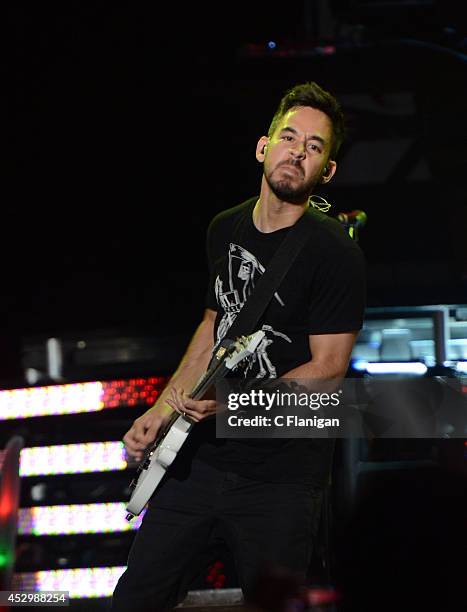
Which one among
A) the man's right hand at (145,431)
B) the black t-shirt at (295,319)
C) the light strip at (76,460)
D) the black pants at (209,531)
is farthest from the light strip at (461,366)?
the light strip at (76,460)

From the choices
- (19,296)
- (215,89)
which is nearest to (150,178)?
(215,89)

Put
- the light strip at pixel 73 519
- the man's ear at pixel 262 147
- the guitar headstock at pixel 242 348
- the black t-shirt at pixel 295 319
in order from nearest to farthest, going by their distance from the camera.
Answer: the guitar headstock at pixel 242 348 < the black t-shirt at pixel 295 319 < the man's ear at pixel 262 147 < the light strip at pixel 73 519

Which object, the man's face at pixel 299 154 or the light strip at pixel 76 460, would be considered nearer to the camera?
the man's face at pixel 299 154

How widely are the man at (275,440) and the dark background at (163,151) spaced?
113 inches

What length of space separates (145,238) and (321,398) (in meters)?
3.87

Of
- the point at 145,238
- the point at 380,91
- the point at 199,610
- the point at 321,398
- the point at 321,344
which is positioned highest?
the point at 380,91

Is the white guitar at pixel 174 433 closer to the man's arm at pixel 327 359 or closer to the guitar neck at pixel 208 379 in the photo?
the guitar neck at pixel 208 379

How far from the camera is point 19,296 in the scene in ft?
21.1

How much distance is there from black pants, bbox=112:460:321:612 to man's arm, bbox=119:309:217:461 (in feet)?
0.54

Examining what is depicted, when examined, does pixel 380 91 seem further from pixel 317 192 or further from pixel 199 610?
pixel 199 610

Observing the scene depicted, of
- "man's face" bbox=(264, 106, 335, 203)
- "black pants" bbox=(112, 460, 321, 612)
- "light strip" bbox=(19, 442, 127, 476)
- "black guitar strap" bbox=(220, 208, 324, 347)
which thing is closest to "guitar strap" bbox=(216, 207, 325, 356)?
"black guitar strap" bbox=(220, 208, 324, 347)

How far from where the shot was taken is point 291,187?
2854 millimetres

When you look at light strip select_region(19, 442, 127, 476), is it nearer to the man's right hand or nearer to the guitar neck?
the man's right hand

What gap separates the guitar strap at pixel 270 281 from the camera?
110 inches
